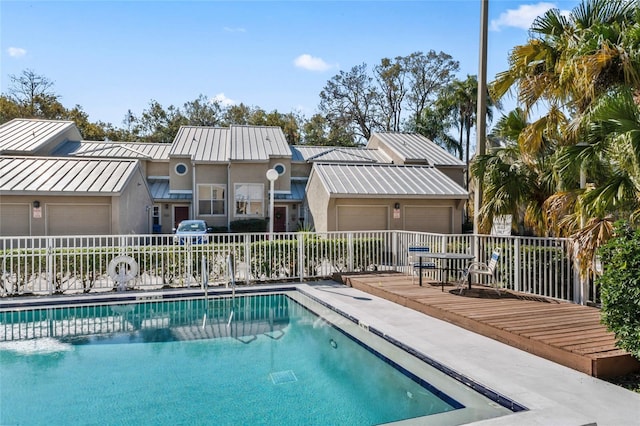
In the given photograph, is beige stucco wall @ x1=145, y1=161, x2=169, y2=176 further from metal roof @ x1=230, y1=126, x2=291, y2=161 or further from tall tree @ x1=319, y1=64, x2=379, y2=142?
tall tree @ x1=319, y1=64, x2=379, y2=142

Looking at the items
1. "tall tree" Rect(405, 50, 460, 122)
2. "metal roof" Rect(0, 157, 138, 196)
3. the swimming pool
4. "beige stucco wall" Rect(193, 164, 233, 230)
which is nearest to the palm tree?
the swimming pool

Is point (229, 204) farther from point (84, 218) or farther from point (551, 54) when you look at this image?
point (551, 54)

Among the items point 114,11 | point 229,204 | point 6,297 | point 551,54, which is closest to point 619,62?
point 551,54

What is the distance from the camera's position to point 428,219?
19.5 m

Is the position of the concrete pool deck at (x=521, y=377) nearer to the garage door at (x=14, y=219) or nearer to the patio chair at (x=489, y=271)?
the patio chair at (x=489, y=271)

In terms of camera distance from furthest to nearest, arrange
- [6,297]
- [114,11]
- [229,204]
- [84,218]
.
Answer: [229,204] → [84,218] → [114,11] → [6,297]

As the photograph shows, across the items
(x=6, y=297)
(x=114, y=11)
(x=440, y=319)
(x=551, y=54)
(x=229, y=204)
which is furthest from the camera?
(x=229, y=204)

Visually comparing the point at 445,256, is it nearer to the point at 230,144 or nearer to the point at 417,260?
the point at 417,260

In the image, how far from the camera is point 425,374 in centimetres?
545

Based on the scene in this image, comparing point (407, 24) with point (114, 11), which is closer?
point (114, 11)

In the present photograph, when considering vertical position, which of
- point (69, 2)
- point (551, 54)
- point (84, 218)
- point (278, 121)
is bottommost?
point (84, 218)

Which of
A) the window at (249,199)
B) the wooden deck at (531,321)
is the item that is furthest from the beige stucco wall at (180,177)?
the wooden deck at (531,321)

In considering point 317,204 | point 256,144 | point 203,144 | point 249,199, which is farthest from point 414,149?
point 203,144

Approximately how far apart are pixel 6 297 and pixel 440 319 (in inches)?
404
